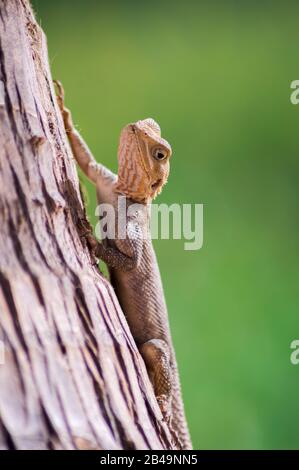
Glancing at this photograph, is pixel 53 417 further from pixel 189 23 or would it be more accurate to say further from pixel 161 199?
pixel 189 23

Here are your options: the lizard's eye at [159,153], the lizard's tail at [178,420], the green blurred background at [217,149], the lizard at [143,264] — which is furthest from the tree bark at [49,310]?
the green blurred background at [217,149]

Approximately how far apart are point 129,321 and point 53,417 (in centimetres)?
145

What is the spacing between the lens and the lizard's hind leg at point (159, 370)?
10.7 feet

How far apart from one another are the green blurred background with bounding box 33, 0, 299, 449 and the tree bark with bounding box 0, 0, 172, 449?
3368mm

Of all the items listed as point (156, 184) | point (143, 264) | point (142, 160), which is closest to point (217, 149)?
point (156, 184)

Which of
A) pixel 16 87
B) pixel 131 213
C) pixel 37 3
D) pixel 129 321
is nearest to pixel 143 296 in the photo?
pixel 129 321

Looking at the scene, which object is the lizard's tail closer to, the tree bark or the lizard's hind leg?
the lizard's hind leg

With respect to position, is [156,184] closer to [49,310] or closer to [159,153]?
[159,153]

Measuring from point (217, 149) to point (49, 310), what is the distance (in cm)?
455

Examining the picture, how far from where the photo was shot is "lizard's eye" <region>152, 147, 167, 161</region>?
11.5 feet

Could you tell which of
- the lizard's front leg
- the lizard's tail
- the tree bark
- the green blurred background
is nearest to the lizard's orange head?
the lizard's front leg

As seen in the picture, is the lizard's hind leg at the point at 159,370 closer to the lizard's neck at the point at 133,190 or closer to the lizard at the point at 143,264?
the lizard at the point at 143,264

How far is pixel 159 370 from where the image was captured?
3248 millimetres

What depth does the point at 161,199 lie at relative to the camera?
241 inches
